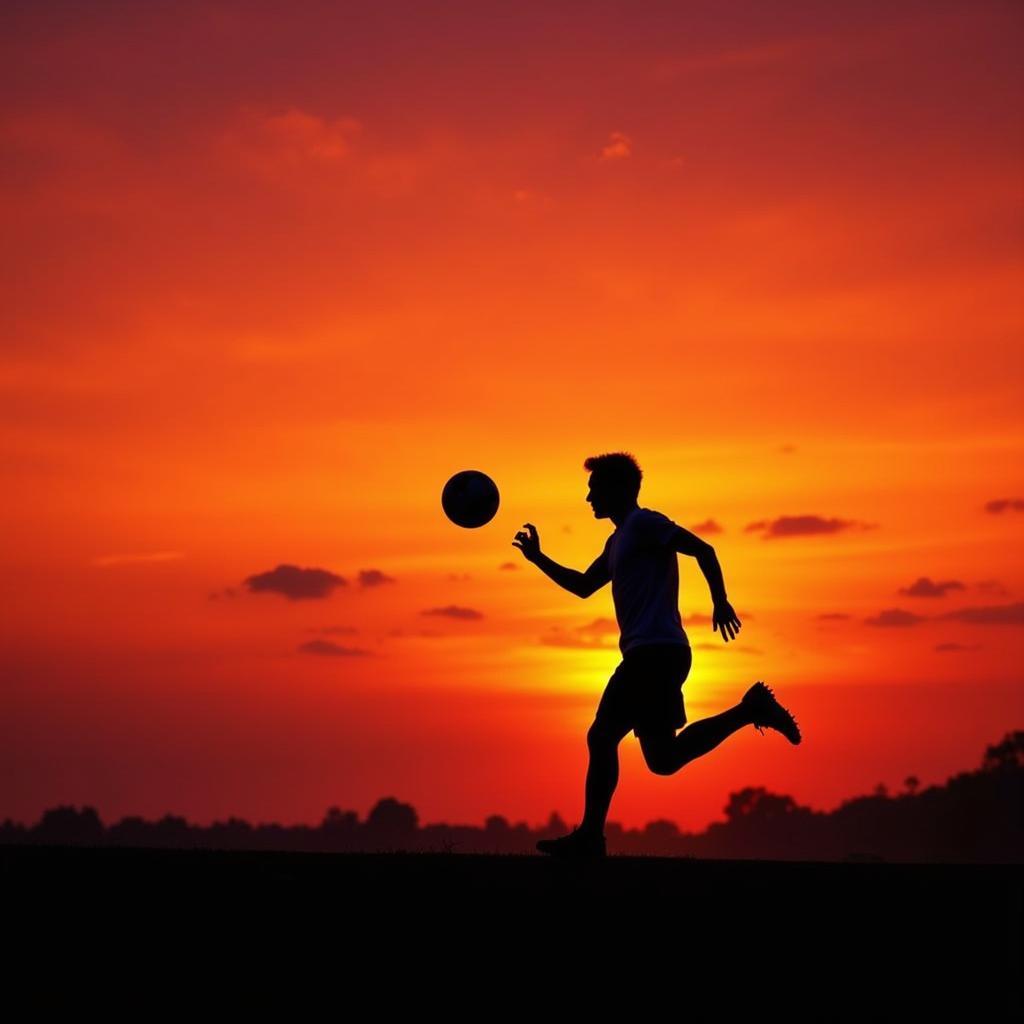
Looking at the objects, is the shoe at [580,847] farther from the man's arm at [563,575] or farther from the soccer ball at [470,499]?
the soccer ball at [470,499]

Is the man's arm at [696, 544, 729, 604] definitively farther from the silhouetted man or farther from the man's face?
the man's face

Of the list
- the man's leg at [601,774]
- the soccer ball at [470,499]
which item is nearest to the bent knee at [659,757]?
the man's leg at [601,774]

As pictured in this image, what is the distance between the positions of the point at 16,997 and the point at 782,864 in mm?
7276

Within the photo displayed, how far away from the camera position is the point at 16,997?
780 cm

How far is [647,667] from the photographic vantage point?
13750 millimetres

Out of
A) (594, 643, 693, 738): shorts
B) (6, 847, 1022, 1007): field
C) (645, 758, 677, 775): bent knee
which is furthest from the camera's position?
(645, 758, 677, 775): bent knee

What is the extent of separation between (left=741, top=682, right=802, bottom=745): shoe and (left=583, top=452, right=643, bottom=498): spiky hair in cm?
205

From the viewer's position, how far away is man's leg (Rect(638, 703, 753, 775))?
46.0ft

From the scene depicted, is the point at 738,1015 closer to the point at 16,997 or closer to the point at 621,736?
the point at 16,997

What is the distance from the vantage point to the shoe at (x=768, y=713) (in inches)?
576

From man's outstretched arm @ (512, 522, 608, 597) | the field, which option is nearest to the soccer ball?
man's outstretched arm @ (512, 522, 608, 597)

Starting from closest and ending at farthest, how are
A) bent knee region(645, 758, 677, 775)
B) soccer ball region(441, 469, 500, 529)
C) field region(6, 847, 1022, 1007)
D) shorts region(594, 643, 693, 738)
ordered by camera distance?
Result: field region(6, 847, 1022, 1007)
shorts region(594, 643, 693, 738)
bent knee region(645, 758, 677, 775)
soccer ball region(441, 469, 500, 529)

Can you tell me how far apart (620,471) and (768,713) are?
96.8 inches

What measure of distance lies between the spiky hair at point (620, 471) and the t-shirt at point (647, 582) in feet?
1.27
